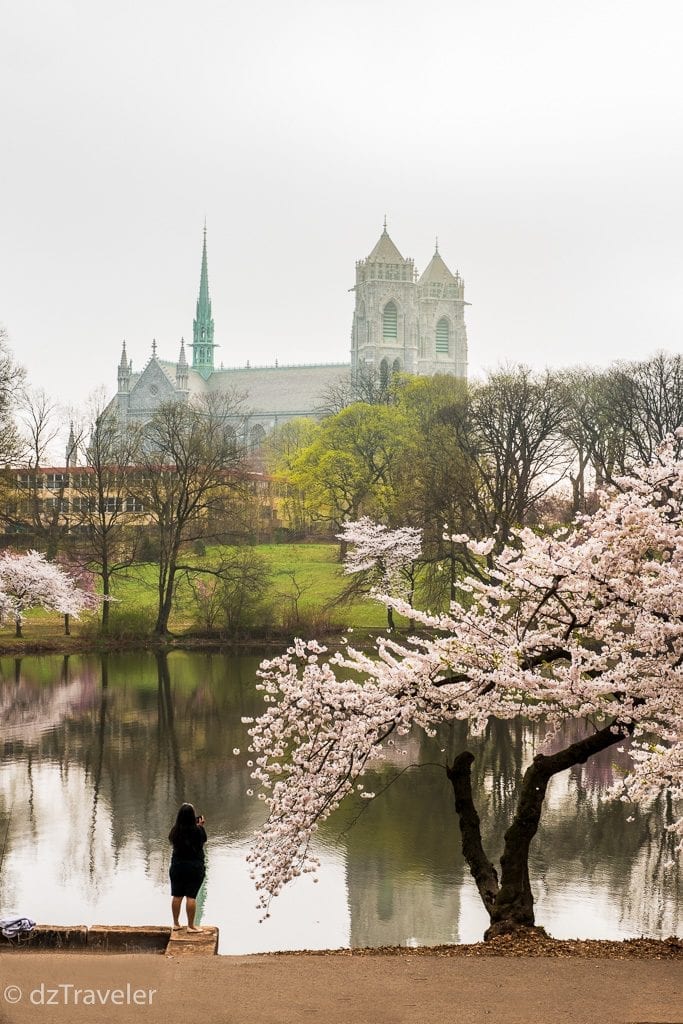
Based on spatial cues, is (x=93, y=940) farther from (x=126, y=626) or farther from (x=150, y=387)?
(x=150, y=387)

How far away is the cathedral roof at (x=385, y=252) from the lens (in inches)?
5778

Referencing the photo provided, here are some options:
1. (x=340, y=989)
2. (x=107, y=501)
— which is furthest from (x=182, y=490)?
(x=340, y=989)

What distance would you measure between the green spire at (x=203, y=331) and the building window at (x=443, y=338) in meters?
35.9

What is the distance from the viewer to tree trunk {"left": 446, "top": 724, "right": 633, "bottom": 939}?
12367 millimetres

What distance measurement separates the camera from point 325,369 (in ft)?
504

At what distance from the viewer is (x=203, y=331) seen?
565 feet

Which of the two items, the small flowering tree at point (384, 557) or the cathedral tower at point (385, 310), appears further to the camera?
the cathedral tower at point (385, 310)

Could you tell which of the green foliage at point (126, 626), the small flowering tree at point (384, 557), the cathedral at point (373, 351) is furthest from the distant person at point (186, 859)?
the cathedral at point (373, 351)

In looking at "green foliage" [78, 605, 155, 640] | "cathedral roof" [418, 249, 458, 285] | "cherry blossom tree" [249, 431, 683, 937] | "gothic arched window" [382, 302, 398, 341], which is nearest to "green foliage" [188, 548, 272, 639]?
"green foliage" [78, 605, 155, 640]

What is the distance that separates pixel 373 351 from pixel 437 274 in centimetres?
1560

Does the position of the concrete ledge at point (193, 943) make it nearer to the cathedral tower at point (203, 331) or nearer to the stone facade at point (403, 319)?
the stone facade at point (403, 319)

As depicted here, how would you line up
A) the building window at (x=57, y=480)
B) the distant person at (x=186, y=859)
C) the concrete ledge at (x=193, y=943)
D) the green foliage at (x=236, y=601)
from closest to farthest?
the concrete ledge at (x=193, y=943), the distant person at (x=186, y=859), the green foliage at (x=236, y=601), the building window at (x=57, y=480)

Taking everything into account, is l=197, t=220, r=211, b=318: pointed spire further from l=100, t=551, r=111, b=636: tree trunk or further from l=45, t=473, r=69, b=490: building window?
l=100, t=551, r=111, b=636: tree trunk

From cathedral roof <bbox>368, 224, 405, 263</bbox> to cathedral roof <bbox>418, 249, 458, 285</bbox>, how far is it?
4.99 metres
